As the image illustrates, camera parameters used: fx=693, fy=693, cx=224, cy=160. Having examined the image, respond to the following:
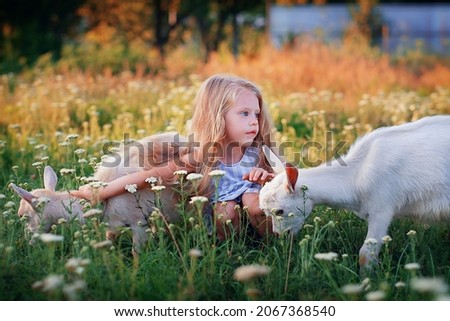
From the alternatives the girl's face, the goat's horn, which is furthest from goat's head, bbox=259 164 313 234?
the girl's face

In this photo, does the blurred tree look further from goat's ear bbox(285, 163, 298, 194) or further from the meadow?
goat's ear bbox(285, 163, 298, 194)

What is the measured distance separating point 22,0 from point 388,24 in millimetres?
11851

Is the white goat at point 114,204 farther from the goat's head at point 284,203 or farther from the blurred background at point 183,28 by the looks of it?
the blurred background at point 183,28

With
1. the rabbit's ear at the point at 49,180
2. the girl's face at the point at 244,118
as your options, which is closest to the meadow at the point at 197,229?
the rabbit's ear at the point at 49,180

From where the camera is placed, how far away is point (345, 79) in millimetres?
11227

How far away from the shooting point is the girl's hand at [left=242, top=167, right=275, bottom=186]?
449cm

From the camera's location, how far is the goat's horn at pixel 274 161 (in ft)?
14.5

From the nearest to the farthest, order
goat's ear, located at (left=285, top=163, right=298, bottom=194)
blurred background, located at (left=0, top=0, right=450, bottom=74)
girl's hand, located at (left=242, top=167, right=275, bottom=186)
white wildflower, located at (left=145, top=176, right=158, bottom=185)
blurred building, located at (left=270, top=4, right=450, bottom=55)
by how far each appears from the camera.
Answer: goat's ear, located at (left=285, top=163, right=298, bottom=194), white wildflower, located at (left=145, top=176, right=158, bottom=185), girl's hand, located at (left=242, top=167, right=275, bottom=186), blurred background, located at (left=0, top=0, right=450, bottom=74), blurred building, located at (left=270, top=4, right=450, bottom=55)

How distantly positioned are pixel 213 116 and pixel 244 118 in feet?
0.70

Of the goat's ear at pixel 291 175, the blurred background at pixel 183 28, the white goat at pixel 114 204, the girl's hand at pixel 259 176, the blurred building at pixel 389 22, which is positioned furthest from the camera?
the blurred building at pixel 389 22

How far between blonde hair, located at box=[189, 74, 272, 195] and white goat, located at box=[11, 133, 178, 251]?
0.33 meters

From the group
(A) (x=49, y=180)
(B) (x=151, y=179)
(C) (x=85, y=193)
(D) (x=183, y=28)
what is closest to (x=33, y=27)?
(D) (x=183, y=28)

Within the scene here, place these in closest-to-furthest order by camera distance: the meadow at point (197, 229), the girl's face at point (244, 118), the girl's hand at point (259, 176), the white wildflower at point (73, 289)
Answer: the white wildflower at point (73, 289) → the meadow at point (197, 229) → the girl's hand at point (259, 176) → the girl's face at point (244, 118)

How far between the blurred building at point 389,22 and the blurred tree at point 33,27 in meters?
6.48
